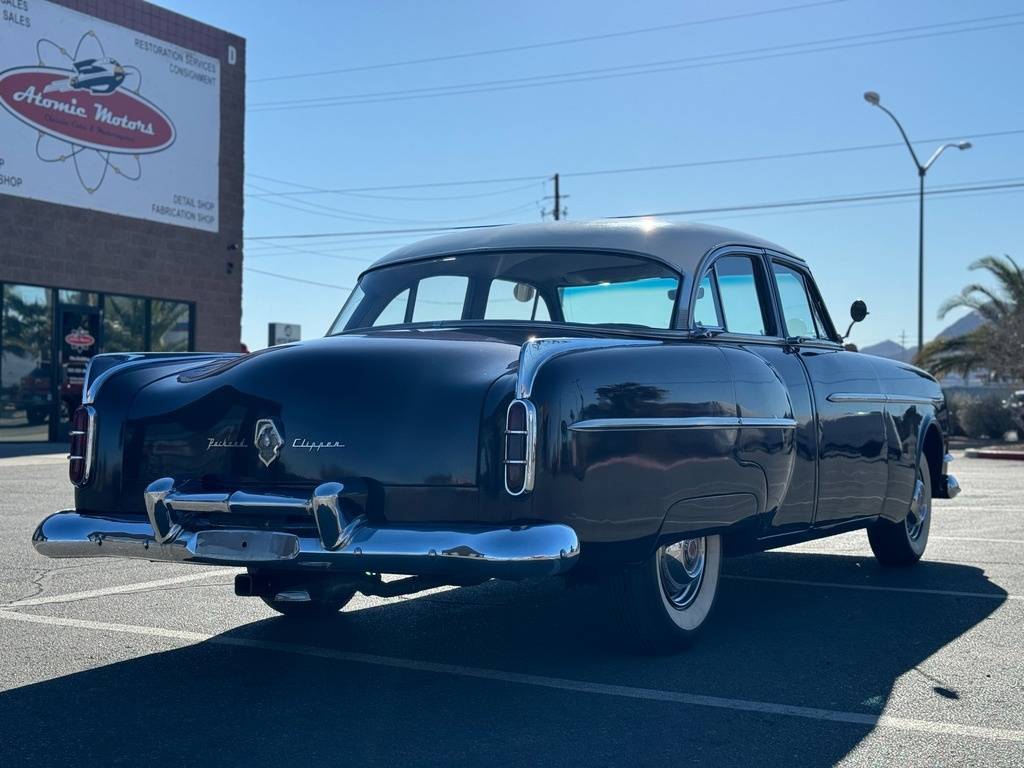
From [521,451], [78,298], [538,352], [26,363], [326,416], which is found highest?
[78,298]

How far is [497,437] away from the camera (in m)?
4.27

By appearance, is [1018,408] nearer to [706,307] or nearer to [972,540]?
[972,540]

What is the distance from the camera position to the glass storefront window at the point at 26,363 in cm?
2305

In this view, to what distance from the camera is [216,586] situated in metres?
6.90

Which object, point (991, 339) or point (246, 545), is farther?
point (991, 339)

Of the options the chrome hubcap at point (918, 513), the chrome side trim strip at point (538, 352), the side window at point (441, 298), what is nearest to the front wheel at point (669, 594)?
the chrome side trim strip at point (538, 352)

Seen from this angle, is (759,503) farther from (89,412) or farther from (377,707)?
(89,412)

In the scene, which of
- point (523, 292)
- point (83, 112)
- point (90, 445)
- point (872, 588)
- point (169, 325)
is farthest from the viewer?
point (169, 325)

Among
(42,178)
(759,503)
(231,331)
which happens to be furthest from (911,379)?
(231,331)

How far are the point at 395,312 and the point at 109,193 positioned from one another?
818 inches

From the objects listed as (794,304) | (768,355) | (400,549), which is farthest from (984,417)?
(400,549)

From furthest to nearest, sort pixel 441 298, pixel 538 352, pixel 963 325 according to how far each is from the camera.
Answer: pixel 963 325
pixel 441 298
pixel 538 352

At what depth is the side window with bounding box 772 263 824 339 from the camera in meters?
6.52

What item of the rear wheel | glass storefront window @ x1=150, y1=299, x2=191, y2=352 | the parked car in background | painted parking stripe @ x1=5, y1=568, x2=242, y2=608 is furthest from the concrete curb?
painted parking stripe @ x1=5, y1=568, x2=242, y2=608
